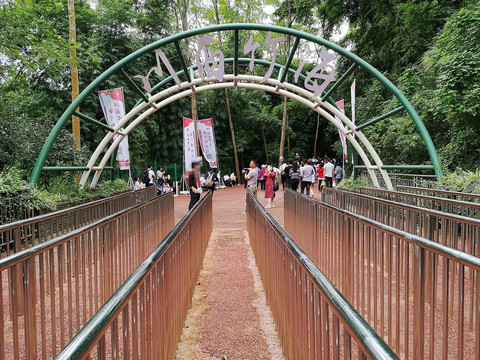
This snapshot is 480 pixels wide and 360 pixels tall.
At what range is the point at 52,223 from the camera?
4.34 metres

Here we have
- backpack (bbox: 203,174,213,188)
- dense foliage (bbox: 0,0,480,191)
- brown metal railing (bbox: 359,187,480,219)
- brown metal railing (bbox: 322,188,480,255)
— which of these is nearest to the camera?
brown metal railing (bbox: 322,188,480,255)

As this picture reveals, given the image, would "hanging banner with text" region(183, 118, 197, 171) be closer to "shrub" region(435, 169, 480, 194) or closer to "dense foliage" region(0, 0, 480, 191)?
"dense foliage" region(0, 0, 480, 191)

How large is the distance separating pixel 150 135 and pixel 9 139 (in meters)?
16.0

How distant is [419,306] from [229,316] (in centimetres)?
224

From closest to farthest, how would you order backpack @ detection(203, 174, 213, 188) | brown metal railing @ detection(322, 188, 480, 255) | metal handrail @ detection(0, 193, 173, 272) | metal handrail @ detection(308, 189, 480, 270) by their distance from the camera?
metal handrail @ detection(308, 189, 480, 270) → metal handrail @ detection(0, 193, 173, 272) → brown metal railing @ detection(322, 188, 480, 255) → backpack @ detection(203, 174, 213, 188)

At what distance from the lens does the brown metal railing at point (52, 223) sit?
3.54 meters

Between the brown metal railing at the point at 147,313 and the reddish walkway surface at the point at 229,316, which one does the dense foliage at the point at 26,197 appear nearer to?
the reddish walkway surface at the point at 229,316

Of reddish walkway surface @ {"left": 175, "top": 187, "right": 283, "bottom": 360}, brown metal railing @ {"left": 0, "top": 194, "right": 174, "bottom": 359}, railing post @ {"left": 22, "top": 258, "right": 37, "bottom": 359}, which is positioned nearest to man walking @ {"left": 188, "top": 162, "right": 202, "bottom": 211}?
brown metal railing @ {"left": 0, "top": 194, "right": 174, "bottom": 359}

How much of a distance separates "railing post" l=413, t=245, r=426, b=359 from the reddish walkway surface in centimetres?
123

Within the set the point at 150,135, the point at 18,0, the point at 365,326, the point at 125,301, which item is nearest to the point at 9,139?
the point at 18,0

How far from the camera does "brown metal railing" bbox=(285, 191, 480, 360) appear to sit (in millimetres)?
2047

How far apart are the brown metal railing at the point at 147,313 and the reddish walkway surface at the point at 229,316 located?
0.20 metres

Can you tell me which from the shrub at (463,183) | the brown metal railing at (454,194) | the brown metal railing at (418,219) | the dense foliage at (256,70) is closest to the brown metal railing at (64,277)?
the brown metal railing at (418,219)

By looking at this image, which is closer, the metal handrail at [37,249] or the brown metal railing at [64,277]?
the metal handrail at [37,249]
